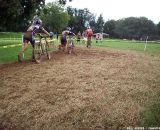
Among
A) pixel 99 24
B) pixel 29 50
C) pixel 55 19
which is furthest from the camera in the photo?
pixel 99 24

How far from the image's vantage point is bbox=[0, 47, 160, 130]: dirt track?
5363 mm

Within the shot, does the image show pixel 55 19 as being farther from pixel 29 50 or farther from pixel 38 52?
pixel 38 52

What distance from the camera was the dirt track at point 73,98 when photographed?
5363 millimetres

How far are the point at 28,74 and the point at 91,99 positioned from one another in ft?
12.3

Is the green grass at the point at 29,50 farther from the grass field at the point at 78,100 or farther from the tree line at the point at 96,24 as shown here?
the tree line at the point at 96,24

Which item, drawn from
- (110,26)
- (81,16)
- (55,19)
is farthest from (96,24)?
(55,19)

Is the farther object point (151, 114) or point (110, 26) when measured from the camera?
→ point (110, 26)

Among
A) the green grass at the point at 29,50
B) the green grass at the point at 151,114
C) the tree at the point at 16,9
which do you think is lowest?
the green grass at the point at 29,50

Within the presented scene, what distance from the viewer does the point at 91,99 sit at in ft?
21.6

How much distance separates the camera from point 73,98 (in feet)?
21.9

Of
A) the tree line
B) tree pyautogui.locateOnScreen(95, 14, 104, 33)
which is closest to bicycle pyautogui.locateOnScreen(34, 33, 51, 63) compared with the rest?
the tree line

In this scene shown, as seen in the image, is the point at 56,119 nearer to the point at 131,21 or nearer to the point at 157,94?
the point at 157,94

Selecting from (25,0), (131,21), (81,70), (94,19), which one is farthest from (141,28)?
(81,70)

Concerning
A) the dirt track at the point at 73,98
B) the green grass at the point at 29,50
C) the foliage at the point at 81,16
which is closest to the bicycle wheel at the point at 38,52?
the green grass at the point at 29,50
